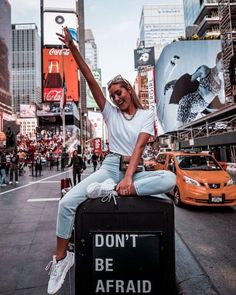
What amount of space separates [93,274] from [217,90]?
7869 cm

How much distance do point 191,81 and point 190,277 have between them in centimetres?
7920

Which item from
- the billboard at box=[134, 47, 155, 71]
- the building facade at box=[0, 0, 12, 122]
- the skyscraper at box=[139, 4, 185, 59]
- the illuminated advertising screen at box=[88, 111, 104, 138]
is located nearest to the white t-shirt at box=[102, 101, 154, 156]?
the billboard at box=[134, 47, 155, 71]

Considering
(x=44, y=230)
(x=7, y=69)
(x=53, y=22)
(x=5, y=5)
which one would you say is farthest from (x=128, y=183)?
(x=5, y=5)

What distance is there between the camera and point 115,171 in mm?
2469

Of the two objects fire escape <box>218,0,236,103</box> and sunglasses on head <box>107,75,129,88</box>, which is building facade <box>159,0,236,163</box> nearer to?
fire escape <box>218,0,236,103</box>

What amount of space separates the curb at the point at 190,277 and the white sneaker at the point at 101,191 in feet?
5.99

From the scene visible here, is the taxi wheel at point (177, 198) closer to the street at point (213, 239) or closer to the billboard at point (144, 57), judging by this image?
the street at point (213, 239)

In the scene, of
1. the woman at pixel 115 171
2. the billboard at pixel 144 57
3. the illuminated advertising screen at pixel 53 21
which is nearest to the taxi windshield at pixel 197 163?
the woman at pixel 115 171

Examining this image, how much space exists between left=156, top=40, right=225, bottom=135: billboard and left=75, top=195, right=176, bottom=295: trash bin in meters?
76.3

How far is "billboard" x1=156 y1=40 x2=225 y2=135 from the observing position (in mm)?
75312

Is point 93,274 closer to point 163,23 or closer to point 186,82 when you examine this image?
point 186,82

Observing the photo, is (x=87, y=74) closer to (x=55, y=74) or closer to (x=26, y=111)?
(x=55, y=74)

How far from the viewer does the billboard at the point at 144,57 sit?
393 feet

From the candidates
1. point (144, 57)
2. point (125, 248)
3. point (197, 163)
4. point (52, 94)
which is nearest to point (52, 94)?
point (52, 94)
